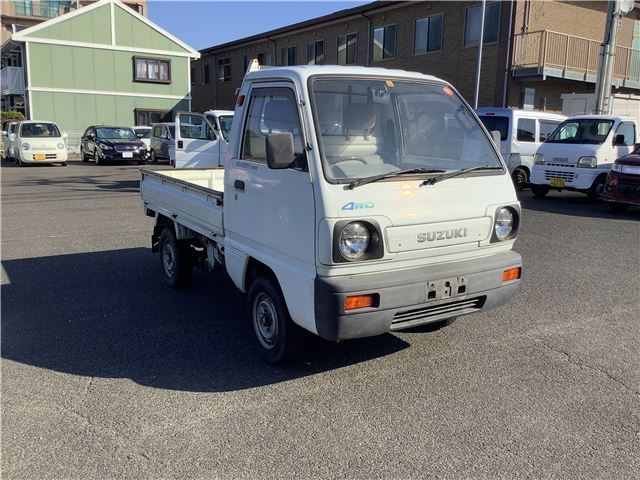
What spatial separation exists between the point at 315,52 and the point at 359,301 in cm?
2837

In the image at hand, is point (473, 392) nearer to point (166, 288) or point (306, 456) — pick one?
point (306, 456)

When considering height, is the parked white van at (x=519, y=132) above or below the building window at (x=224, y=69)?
below

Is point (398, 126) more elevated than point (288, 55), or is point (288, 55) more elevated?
point (288, 55)

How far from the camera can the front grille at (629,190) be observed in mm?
10852

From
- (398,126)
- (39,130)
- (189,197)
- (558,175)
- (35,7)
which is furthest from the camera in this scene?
(35,7)

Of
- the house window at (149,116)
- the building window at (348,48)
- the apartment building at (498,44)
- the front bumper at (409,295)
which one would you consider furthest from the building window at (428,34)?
the front bumper at (409,295)

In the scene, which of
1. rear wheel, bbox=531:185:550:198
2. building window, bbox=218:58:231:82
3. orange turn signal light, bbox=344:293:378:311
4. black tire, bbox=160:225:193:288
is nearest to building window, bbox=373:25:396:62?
rear wheel, bbox=531:185:550:198

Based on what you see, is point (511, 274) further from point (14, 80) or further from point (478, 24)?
point (14, 80)

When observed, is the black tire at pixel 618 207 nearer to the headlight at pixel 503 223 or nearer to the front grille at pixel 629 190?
the front grille at pixel 629 190

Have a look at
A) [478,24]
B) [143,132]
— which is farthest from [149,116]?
[478,24]

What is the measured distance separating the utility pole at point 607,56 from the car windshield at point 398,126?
13.4 meters

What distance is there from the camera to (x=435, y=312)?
3.85 m

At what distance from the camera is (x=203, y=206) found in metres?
5.05

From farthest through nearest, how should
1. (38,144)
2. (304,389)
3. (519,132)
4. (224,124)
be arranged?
(38,144) → (519,132) → (224,124) → (304,389)
